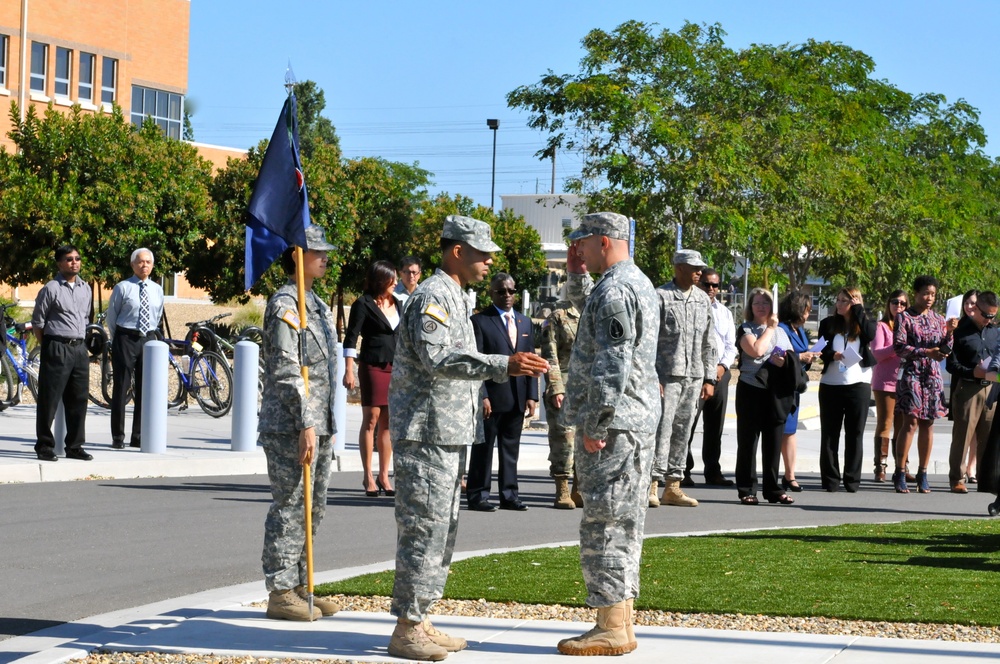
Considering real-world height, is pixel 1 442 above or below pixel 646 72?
below

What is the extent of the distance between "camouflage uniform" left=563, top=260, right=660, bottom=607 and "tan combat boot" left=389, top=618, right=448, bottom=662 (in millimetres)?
741

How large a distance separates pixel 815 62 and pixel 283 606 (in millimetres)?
28047

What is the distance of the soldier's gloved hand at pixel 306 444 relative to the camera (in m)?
6.62

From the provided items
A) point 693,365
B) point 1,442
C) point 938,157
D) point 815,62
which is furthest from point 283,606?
point 938,157

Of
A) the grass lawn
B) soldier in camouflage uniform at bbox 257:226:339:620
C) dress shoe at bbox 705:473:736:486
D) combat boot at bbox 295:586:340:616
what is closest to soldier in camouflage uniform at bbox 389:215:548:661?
soldier in camouflage uniform at bbox 257:226:339:620

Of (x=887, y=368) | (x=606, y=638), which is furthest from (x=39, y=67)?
(x=606, y=638)

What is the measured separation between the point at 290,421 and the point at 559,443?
513 cm

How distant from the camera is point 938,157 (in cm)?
4606

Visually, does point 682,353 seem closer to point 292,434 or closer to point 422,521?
point 292,434

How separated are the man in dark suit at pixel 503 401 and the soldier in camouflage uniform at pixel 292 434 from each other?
13.9ft

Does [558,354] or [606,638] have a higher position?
[558,354]

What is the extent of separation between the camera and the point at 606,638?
612cm

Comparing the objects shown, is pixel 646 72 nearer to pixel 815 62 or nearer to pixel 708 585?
pixel 815 62

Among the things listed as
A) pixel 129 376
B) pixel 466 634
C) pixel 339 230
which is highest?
pixel 339 230
